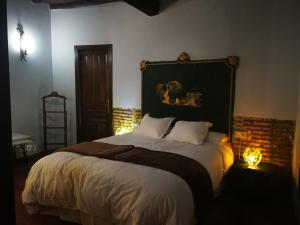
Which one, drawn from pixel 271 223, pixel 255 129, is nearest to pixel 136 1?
pixel 255 129

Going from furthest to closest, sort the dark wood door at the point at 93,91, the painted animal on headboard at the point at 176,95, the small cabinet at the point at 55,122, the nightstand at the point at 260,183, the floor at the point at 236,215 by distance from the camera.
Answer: the small cabinet at the point at 55,122 → the dark wood door at the point at 93,91 → the painted animal on headboard at the point at 176,95 → the nightstand at the point at 260,183 → the floor at the point at 236,215

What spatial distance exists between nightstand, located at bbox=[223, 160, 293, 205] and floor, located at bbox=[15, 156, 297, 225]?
4.0 inches

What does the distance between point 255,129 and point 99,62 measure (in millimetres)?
2906

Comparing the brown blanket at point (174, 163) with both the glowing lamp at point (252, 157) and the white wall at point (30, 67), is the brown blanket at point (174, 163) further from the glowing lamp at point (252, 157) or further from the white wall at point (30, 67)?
the white wall at point (30, 67)

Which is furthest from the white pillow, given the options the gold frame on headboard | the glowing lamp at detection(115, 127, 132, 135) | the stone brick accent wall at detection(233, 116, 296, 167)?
the stone brick accent wall at detection(233, 116, 296, 167)

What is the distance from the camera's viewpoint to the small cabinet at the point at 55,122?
4988 millimetres

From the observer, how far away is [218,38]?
11.8 ft

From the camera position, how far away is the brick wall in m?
3.25

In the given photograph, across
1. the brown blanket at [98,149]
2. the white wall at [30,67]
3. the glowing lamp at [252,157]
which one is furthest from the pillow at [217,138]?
the white wall at [30,67]

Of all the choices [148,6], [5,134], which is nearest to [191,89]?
[148,6]

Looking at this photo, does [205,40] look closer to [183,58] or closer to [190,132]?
[183,58]

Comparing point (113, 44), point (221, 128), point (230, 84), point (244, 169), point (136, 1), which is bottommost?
point (244, 169)

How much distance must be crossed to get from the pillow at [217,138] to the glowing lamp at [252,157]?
0.33 meters

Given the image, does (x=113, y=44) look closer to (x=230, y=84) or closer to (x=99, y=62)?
(x=99, y=62)
